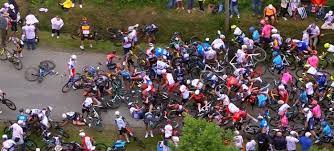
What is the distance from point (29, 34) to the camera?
33.7 metres

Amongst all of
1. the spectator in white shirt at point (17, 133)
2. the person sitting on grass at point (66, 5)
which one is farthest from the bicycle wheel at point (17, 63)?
the spectator in white shirt at point (17, 133)

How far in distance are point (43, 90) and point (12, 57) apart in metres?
2.68

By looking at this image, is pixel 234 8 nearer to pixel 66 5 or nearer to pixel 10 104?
pixel 66 5

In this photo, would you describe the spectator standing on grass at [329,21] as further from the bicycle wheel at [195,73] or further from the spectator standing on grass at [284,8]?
the bicycle wheel at [195,73]

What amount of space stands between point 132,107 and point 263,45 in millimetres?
8265

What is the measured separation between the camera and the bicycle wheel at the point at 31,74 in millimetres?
32319

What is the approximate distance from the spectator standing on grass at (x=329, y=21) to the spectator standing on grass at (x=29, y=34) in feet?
50.4

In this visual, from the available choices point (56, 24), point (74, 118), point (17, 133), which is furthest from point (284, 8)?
point (17, 133)

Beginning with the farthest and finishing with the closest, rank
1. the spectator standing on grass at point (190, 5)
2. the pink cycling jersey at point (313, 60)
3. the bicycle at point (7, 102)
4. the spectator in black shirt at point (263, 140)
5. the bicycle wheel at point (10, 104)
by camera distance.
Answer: the spectator standing on grass at point (190, 5), the pink cycling jersey at point (313, 60), the bicycle wheel at point (10, 104), the bicycle at point (7, 102), the spectator in black shirt at point (263, 140)

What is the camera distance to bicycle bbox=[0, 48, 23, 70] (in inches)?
1296

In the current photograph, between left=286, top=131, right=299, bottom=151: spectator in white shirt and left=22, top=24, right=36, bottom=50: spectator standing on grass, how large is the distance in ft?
46.2

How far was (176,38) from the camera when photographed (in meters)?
33.9

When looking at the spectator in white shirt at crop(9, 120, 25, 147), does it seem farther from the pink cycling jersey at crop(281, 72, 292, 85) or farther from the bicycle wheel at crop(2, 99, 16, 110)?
the pink cycling jersey at crop(281, 72, 292, 85)

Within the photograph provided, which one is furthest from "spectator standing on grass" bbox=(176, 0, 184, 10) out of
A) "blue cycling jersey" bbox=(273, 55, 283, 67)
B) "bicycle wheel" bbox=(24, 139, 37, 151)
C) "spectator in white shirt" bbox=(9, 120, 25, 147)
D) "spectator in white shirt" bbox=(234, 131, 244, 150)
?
"spectator in white shirt" bbox=(9, 120, 25, 147)
